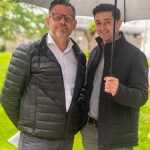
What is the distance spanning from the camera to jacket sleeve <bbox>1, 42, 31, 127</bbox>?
3.32m

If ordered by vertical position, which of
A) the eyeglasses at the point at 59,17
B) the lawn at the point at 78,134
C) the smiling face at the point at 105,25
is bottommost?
the lawn at the point at 78,134

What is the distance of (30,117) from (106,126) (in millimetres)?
707

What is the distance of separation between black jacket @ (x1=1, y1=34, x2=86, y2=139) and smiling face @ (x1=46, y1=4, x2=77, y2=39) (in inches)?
6.3

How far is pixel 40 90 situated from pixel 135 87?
85 centimetres

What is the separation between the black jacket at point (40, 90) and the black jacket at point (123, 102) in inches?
12.8

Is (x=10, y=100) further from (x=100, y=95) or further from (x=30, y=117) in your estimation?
(x=100, y=95)

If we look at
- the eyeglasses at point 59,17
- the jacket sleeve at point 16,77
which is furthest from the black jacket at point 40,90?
the eyeglasses at point 59,17

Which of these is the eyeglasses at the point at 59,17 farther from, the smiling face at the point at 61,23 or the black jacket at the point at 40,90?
the black jacket at the point at 40,90

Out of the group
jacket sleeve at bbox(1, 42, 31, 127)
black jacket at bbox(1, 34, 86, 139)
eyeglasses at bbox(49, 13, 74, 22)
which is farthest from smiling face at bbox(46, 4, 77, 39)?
jacket sleeve at bbox(1, 42, 31, 127)

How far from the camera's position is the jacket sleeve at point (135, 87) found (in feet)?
10.6

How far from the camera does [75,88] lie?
11.3 feet

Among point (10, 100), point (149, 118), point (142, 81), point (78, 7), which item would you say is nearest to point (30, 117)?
point (10, 100)

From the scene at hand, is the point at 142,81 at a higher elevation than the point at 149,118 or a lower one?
higher

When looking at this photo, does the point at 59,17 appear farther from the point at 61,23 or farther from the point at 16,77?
the point at 16,77
